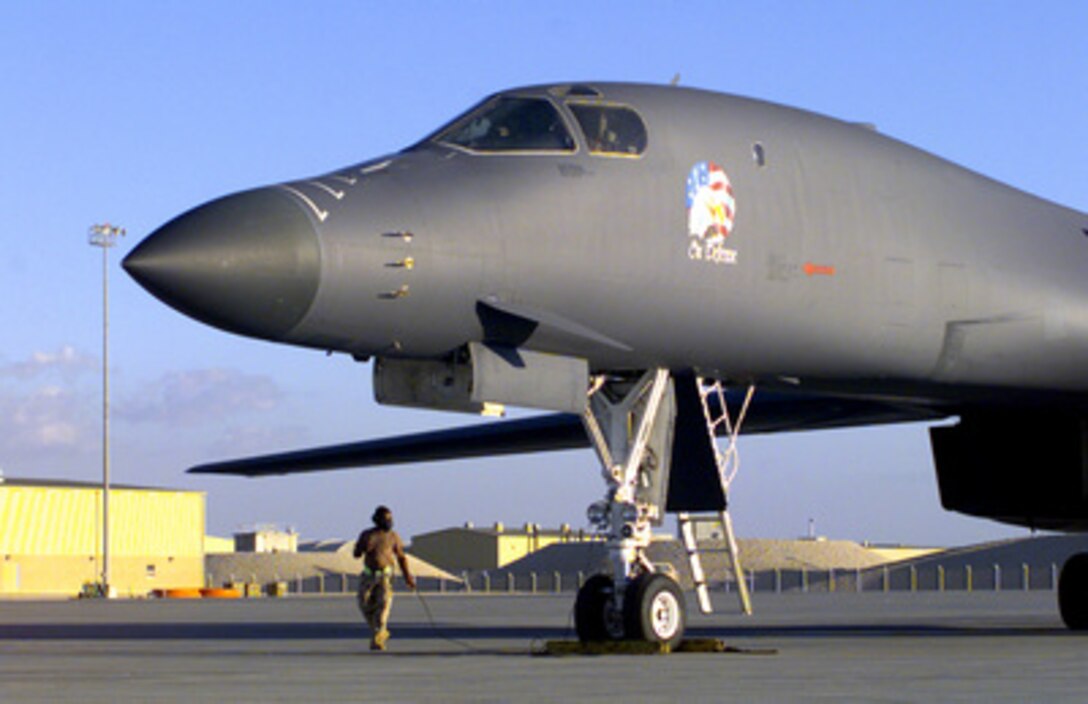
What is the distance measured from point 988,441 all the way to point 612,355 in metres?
6.79

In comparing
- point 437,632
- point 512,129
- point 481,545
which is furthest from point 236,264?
point 481,545

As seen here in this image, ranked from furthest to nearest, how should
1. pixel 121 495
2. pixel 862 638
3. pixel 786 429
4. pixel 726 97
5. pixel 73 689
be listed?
1. pixel 121 495
2. pixel 786 429
3. pixel 862 638
4. pixel 726 97
5. pixel 73 689

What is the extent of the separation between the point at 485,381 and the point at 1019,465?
829cm

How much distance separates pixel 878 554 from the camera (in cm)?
9469

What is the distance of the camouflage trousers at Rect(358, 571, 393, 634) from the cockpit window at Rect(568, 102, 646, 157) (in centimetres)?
540

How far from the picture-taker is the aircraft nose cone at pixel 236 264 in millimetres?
14242

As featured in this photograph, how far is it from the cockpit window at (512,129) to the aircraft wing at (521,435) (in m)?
6.07

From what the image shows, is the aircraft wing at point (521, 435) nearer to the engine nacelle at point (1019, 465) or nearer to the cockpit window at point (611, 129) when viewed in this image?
the engine nacelle at point (1019, 465)

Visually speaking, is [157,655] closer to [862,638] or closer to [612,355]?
[612,355]

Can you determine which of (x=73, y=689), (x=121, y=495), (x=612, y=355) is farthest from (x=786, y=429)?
(x=121, y=495)

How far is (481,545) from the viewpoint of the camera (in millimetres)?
109750

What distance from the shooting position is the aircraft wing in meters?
23.0

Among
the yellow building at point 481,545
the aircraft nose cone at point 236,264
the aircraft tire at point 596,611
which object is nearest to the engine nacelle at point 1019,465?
the aircraft tire at point 596,611

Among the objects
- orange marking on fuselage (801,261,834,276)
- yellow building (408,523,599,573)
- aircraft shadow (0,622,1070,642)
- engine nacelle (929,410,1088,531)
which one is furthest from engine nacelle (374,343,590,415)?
yellow building (408,523,599,573)
